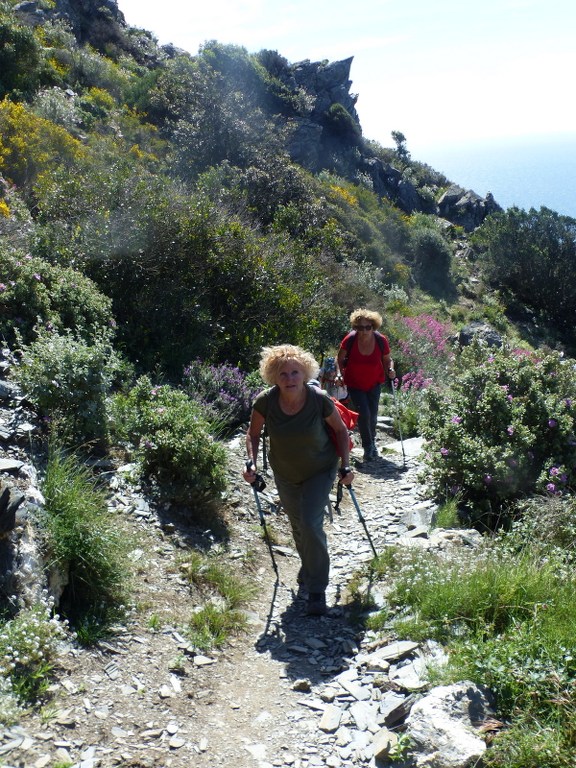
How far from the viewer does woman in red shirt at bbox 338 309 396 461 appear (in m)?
8.45

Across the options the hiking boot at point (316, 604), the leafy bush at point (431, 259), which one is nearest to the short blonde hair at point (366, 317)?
the hiking boot at point (316, 604)

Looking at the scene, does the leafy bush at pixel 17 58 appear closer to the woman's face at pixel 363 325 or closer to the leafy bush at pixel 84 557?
the woman's face at pixel 363 325

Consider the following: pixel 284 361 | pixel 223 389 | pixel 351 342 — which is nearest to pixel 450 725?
pixel 284 361

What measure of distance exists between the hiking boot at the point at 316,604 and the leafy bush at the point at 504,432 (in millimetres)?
2477

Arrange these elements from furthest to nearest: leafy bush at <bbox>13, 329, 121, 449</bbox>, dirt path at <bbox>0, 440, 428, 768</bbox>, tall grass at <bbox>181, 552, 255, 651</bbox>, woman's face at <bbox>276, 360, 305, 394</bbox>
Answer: leafy bush at <bbox>13, 329, 121, 449</bbox> < woman's face at <bbox>276, 360, 305, 394</bbox> < tall grass at <bbox>181, 552, 255, 651</bbox> < dirt path at <bbox>0, 440, 428, 768</bbox>

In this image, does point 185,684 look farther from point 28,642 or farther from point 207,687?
point 28,642

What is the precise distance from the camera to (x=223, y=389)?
9234mm

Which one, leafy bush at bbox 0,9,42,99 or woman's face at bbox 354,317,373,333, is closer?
woman's face at bbox 354,317,373,333

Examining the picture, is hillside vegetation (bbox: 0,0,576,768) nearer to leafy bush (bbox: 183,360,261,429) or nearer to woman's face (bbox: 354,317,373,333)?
leafy bush (bbox: 183,360,261,429)

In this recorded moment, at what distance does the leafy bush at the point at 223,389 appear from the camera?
8.81m

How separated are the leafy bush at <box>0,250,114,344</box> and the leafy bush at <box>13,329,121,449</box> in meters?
1.00

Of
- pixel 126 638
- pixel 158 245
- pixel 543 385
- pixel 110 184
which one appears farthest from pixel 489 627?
pixel 110 184

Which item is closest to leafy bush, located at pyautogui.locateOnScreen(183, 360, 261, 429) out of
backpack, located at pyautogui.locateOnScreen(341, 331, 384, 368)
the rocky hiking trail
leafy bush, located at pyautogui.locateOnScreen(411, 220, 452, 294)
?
backpack, located at pyautogui.locateOnScreen(341, 331, 384, 368)

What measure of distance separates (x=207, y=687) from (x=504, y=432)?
14.4 ft
